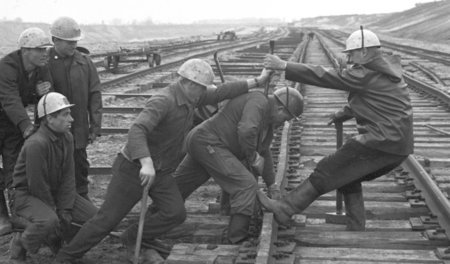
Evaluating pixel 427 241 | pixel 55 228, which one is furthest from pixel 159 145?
pixel 427 241

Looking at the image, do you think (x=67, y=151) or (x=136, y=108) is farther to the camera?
(x=136, y=108)

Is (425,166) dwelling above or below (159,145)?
below

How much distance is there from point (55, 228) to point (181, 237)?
112cm

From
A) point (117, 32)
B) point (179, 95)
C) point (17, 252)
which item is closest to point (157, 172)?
point (179, 95)

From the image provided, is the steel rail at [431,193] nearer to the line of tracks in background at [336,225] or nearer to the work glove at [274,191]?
the line of tracks in background at [336,225]

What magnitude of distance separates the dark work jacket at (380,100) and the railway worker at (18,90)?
91.6 inches

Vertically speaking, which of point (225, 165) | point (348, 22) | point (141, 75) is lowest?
point (348, 22)

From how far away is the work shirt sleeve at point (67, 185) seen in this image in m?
4.99

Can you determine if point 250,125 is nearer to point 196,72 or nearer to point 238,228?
point 196,72

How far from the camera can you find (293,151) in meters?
7.53

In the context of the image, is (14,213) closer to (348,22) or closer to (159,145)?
(159,145)

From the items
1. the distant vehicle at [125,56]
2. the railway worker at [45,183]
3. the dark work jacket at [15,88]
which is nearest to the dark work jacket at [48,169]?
the railway worker at [45,183]

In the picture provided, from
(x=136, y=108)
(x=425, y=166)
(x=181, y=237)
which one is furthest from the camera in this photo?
(x=136, y=108)

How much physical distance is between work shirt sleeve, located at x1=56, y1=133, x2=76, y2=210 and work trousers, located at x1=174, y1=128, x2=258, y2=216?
100cm
